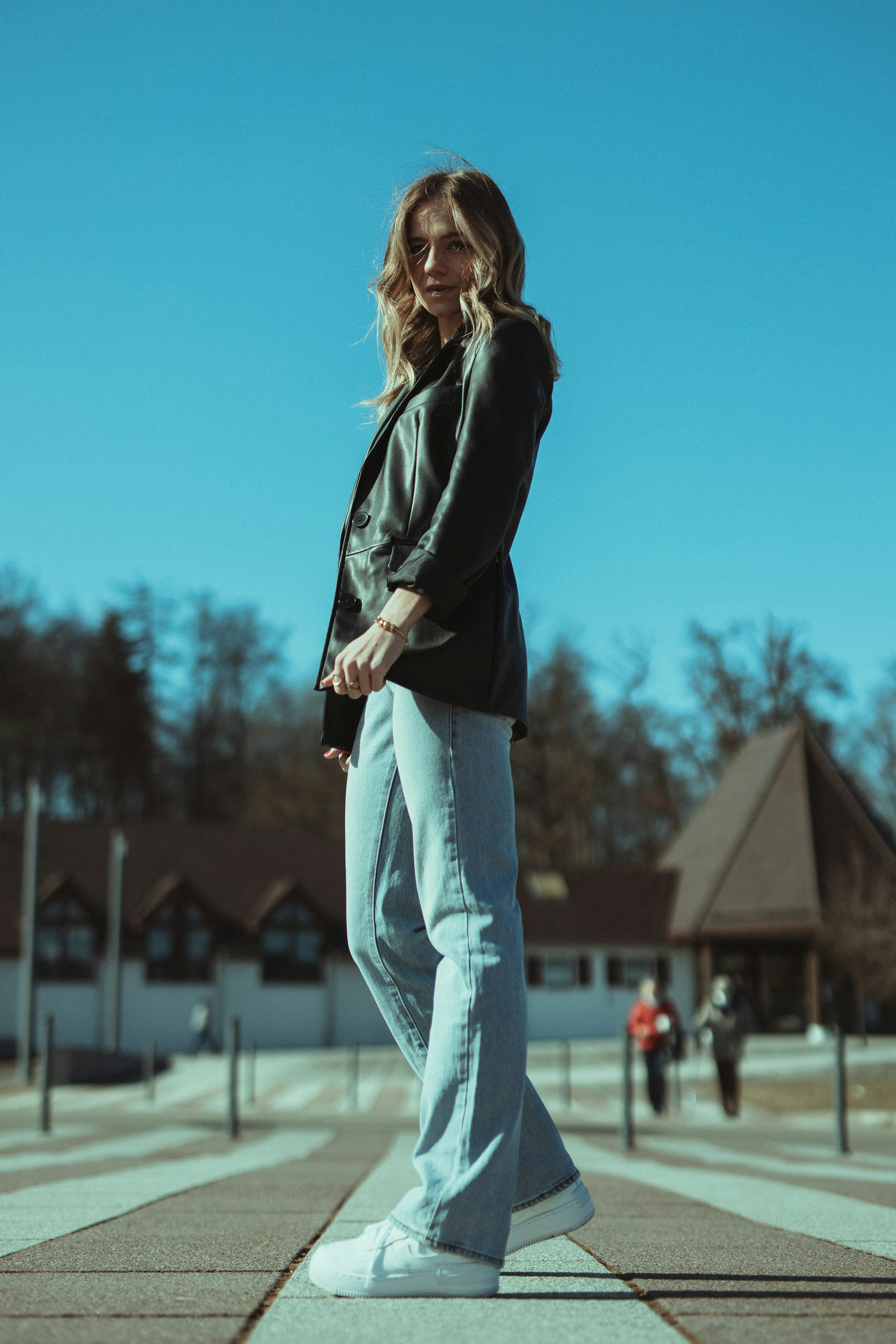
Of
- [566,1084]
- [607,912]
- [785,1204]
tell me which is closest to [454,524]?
[785,1204]

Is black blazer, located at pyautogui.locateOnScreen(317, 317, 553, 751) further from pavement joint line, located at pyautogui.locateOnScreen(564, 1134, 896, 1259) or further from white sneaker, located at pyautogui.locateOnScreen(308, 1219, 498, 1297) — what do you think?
pavement joint line, located at pyautogui.locateOnScreen(564, 1134, 896, 1259)

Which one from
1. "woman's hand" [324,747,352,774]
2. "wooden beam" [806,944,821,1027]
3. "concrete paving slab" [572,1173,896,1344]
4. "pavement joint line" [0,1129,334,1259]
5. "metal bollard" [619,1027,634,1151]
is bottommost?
"wooden beam" [806,944,821,1027]

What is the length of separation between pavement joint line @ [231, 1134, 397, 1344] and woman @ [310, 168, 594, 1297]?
0.09 m

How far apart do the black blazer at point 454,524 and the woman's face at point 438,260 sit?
9 centimetres

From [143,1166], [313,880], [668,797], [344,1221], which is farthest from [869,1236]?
[668,797]

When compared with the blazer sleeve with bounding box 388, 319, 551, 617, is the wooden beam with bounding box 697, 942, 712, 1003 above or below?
below

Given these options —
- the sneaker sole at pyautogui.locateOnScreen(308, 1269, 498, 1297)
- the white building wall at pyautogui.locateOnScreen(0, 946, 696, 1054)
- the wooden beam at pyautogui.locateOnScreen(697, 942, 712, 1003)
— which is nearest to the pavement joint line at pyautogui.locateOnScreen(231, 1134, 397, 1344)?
the sneaker sole at pyautogui.locateOnScreen(308, 1269, 498, 1297)

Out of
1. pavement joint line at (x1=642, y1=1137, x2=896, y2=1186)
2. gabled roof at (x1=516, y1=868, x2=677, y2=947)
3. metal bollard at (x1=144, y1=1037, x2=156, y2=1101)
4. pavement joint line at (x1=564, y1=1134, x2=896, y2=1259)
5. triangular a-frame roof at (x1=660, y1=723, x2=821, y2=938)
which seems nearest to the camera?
pavement joint line at (x1=564, y1=1134, x2=896, y2=1259)

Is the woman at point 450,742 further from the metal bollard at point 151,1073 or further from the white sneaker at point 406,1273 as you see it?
the metal bollard at point 151,1073

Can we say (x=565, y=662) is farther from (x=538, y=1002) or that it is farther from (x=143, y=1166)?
(x=143, y=1166)

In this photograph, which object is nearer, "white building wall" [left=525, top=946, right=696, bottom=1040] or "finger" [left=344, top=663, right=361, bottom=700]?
"finger" [left=344, top=663, right=361, bottom=700]

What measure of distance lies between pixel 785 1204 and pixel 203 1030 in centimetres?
3543

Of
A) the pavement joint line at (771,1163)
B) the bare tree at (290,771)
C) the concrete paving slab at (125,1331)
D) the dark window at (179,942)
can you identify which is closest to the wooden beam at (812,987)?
the bare tree at (290,771)

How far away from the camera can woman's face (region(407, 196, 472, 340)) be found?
9.86 ft
